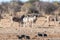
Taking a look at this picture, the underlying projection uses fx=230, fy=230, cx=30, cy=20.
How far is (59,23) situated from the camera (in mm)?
19953

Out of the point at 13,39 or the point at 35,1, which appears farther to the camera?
the point at 35,1

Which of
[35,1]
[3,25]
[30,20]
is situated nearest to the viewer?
[3,25]

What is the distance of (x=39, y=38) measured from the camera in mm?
13406

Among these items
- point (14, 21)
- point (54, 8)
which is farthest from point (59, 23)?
point (54, 8)

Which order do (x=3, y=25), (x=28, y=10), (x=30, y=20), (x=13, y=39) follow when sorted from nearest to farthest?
(x=13, y=39) → (x=3, y=25) → (x=30, y=20) → (x=28, y=10)

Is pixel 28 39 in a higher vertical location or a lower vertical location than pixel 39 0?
lower

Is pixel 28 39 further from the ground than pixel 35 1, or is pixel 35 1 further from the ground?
pixel 35 1

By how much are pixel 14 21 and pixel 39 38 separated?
7763 mm

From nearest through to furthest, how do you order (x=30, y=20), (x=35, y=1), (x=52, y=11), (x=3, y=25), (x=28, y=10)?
(x=3, y=25)
(x=30, y=20)
(x=28, y=10)
(x=52, y=11)
(x=35, y=1)

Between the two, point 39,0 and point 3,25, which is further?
point 39,0

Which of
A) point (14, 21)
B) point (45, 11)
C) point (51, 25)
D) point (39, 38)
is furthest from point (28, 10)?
point (39, 38)

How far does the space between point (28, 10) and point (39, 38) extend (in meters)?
15.8

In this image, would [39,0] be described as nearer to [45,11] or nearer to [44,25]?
[45,11]

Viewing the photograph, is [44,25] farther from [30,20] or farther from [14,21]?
[14,21]
